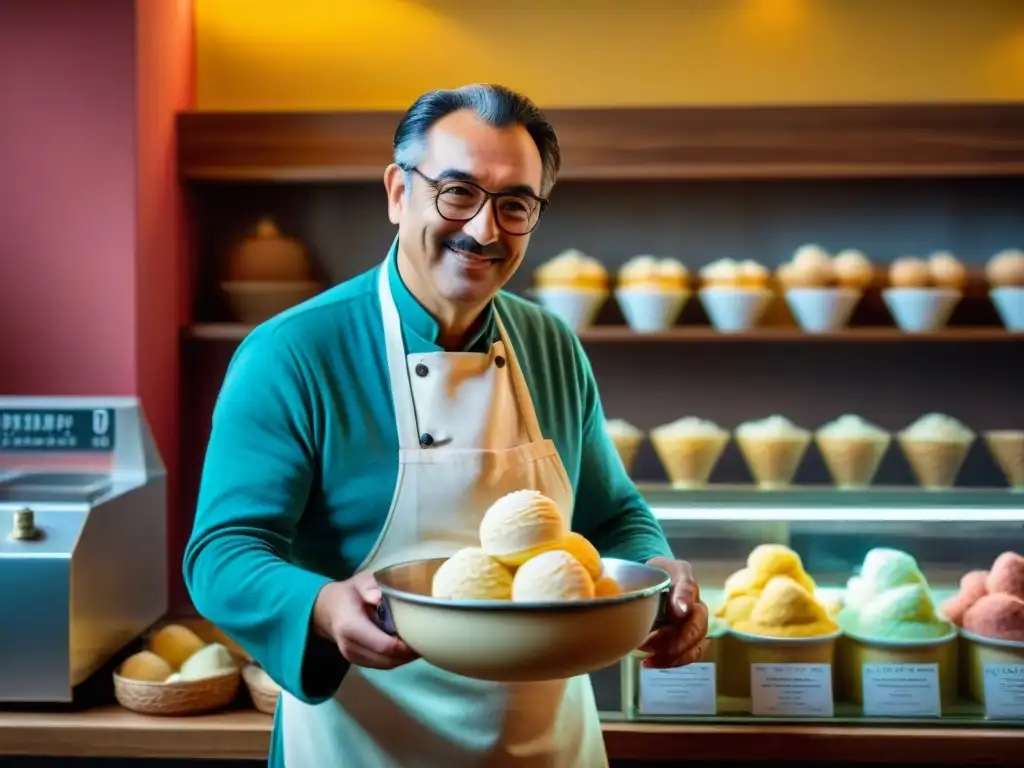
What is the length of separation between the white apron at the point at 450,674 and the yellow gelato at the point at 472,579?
0.26 m

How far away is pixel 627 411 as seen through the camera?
315 centimetres

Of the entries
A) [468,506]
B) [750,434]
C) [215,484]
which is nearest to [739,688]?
[750,434]

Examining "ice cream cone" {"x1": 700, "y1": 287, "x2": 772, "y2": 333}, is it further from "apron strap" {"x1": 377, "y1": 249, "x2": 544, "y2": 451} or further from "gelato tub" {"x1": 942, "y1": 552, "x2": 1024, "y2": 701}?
"apron strap" {"x1": 377, "y1": 249, "x2": 544, "y2": 451}

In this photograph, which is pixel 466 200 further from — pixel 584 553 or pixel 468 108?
pixel 584 553

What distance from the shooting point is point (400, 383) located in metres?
1.52

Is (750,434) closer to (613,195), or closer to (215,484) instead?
(613,195)

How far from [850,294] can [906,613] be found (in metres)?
0.90

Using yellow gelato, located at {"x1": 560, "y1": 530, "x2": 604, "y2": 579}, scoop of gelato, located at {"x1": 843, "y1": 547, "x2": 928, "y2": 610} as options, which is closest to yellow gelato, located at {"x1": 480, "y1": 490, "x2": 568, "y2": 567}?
yellow gelato, located at {"x1": 560, "y1": 530, "x2": 604, "y2": 579}

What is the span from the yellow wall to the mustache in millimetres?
1844

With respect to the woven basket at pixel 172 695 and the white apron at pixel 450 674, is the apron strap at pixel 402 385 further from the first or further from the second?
the woven basket at pixel 172 695

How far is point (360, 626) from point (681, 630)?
0.42 meters

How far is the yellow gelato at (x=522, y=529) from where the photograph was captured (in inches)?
50.1

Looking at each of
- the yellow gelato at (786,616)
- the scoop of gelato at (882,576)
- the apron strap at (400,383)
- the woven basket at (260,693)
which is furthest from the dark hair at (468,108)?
the scoop of gelato at (882,576)

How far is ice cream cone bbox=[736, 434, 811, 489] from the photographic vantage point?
8.94 ft
